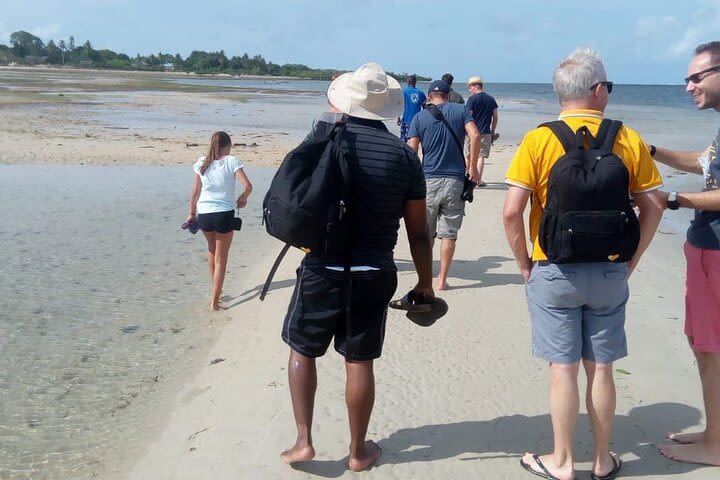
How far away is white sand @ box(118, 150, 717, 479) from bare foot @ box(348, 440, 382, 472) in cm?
4

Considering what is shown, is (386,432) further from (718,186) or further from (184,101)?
(184,101)

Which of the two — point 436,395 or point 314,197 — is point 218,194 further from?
point 314,197

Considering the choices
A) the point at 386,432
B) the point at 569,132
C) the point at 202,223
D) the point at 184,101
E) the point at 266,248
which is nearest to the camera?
the point at 569,132

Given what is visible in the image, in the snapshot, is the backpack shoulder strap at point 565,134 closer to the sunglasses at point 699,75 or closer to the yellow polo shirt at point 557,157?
the yellow polo shirt at point 557,157

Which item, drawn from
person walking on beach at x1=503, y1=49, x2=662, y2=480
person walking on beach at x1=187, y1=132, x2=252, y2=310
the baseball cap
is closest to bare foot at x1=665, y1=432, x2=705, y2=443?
person walking on beach at x1=503, y1=49, x2=662, y2=480

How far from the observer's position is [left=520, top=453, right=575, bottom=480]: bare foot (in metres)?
3.35

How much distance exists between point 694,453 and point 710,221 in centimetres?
122

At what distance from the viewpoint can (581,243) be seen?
9.77ft

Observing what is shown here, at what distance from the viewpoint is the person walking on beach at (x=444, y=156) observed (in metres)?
6.29

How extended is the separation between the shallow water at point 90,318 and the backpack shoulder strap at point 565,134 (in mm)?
3010

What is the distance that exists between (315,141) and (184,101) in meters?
38.3

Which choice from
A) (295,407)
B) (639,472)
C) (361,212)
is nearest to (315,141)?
(361,212)

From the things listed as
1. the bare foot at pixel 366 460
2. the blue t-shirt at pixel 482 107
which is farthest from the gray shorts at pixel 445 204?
the blue t-shirt at pixel 482 107

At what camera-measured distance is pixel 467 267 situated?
743 cm
